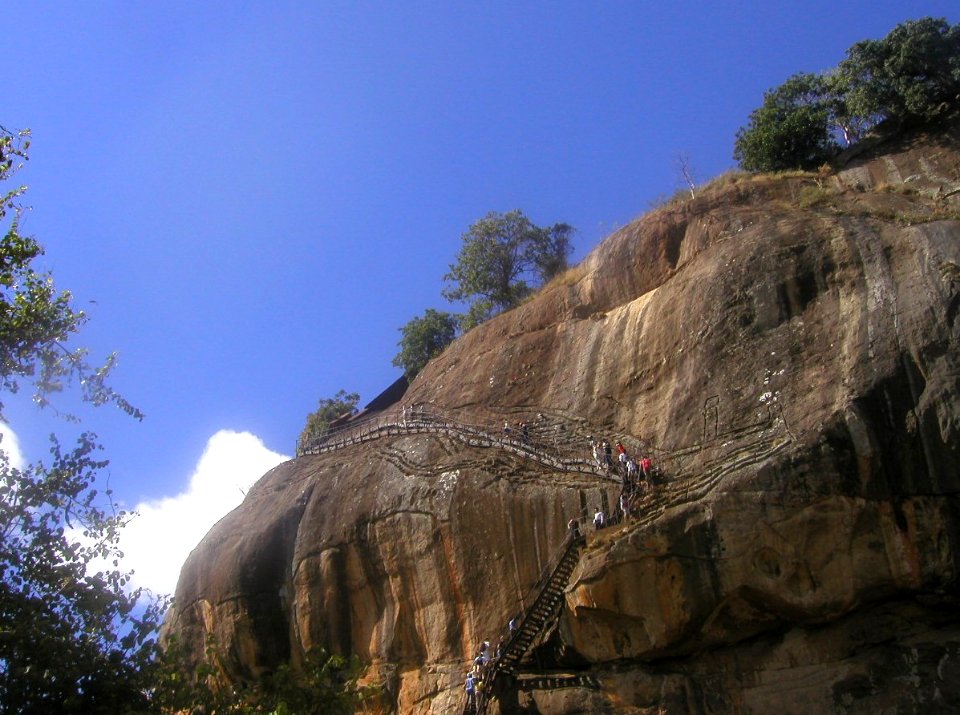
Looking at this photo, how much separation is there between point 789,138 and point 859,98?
8.49ft

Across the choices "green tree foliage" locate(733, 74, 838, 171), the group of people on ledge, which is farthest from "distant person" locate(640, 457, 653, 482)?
"green tree foliage" locate(733, 74, 838, 171)

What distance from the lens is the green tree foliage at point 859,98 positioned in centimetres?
3300

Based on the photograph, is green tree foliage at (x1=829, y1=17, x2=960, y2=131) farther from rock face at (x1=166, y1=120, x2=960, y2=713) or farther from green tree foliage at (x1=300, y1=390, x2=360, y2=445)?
green tree foliage at (x1=300, y1=390, x2=360, y2=445)

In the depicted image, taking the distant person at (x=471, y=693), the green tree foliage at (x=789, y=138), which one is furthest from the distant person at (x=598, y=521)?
the green tree foliage at (x=789, y=138)

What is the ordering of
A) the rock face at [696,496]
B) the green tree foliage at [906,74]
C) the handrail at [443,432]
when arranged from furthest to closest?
the green tree foliage at [906,74]
the handrail at [443,432]
the rock face at [696,496]

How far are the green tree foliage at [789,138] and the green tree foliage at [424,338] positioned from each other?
51.4ft

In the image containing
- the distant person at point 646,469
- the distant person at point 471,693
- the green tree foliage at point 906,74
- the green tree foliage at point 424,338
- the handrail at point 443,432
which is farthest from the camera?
the green tree foliage at point 424,338

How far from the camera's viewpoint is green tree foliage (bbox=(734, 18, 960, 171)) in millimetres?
33000

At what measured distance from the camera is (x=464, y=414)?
29.9 m

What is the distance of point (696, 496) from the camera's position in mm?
20719

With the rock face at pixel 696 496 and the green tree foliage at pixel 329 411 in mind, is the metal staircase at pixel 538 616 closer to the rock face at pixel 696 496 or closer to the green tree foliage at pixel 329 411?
the rock face at pixel 696 496

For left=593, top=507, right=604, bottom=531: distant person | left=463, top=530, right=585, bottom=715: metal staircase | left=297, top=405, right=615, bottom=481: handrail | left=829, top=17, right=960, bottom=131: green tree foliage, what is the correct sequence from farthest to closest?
left=829, top=17, right=960, bottom=131: green tree foliage
left=297, top=405, right=615, bottom=481: handrail
left=593, top=507, right=604, bottom=531: distant person
left=463, top=530, right=585, bottom=715: metal staircase

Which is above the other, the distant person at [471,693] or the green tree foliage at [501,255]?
the green tree foliage at [501,255]

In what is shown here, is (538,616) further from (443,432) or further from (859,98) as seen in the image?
(859,98)
